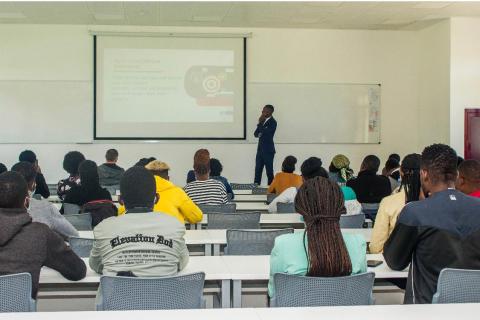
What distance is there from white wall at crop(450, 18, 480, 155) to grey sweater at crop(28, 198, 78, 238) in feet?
26.3

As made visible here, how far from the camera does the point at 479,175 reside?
459 centimetres

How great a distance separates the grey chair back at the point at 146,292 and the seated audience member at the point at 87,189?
279cm

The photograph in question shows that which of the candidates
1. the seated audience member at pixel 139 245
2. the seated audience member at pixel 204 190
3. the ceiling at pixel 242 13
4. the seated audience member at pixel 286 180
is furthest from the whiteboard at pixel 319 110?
the seated audience member at pixel 139 245

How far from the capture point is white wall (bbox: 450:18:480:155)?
10.3 m

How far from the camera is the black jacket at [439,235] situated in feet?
9.00

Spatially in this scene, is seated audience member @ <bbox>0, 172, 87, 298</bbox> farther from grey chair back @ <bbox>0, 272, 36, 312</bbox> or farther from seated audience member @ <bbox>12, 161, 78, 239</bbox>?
seated audience member @ <bbox>12, 161, 78, 239</bbox>

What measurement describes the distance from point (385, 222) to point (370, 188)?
275 centimetres

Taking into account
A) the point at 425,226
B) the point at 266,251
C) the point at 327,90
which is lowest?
the point at 266,251

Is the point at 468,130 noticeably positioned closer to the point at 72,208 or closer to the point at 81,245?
the point at 72,208

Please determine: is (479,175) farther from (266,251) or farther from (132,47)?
(132,47)

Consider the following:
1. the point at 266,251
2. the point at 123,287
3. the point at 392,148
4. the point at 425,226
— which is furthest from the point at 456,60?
the point at 123,287

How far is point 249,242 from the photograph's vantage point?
387cm

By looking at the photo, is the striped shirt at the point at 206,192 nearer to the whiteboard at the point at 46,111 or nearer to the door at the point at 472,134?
the whiteboard at the point at 46,111

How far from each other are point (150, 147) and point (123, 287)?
8.67m
